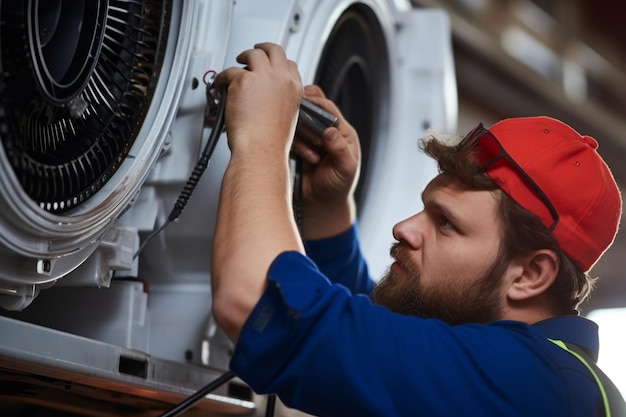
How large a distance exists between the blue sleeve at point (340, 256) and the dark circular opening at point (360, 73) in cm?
26

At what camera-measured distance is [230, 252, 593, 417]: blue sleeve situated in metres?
1.02

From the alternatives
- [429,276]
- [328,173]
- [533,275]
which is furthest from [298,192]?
[533,275]

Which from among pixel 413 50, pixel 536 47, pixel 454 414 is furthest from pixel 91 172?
pixel 536 47

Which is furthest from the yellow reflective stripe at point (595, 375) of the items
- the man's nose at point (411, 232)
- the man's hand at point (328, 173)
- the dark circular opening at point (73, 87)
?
the dark circular opening at point (73, 87)

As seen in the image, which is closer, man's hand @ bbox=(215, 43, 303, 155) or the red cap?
man's hand @ bbox=(215, 43, 303, 155)

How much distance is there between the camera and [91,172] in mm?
1121

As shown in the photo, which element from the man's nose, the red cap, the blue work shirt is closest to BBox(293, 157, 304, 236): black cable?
the man's nose

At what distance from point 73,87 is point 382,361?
1.56 feet

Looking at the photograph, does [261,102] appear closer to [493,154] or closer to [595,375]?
[493,154]

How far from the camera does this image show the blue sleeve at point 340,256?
1628mm

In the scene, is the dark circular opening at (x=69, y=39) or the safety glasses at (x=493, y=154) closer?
the dark circular opening at (x=69, y=39)

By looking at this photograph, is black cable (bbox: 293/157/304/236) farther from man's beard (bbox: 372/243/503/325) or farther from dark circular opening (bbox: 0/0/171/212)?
dark circular opening (bbox: 0/0/171/212)

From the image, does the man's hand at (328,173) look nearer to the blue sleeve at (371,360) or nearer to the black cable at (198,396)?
the black cable at (198,396)

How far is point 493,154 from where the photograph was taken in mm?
1355
